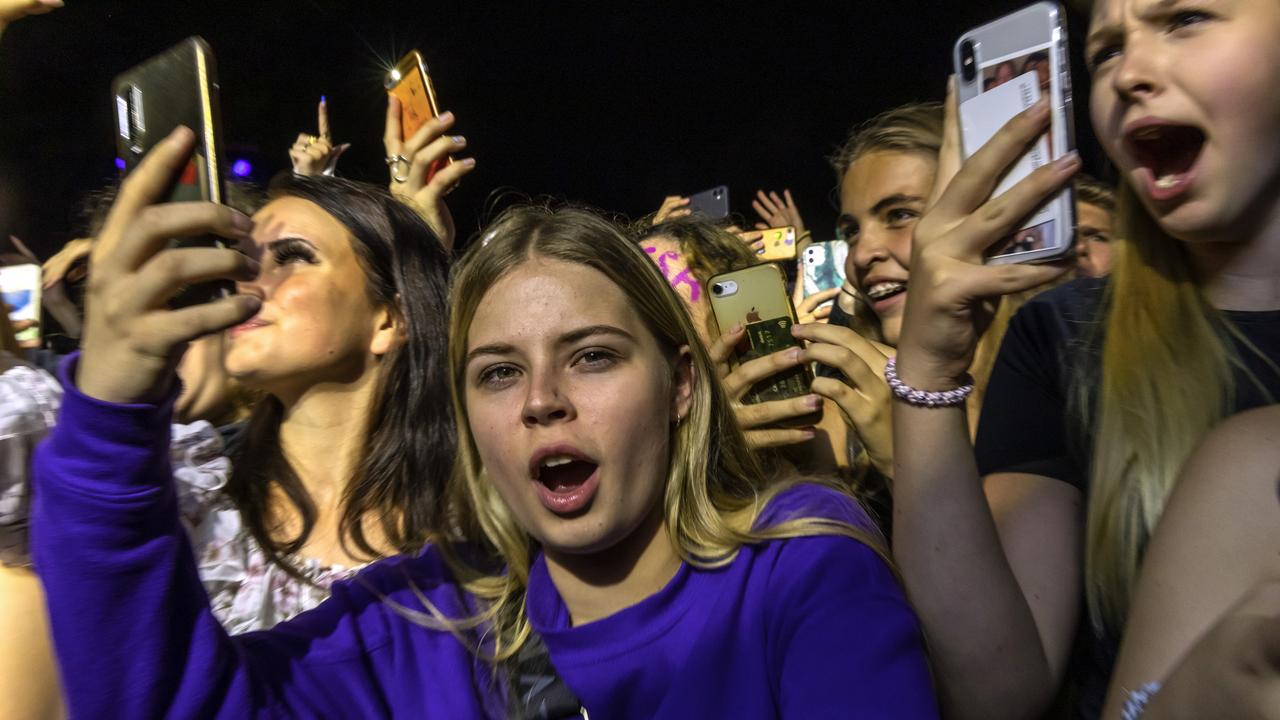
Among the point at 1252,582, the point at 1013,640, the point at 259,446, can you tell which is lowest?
the point at 1013,640

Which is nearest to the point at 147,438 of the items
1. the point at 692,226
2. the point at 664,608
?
the point at 664,608

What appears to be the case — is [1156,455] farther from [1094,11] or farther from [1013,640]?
[1094,11]

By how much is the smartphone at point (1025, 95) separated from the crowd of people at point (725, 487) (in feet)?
0.10

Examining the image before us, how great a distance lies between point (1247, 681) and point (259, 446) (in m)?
1.94

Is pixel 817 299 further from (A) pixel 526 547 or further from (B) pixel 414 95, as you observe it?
(A) pixel 526 547

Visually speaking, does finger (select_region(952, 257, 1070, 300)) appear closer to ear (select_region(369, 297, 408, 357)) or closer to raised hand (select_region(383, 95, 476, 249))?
ear (select_region(369, 297, 408, 357))

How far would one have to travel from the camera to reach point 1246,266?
122 centimetres

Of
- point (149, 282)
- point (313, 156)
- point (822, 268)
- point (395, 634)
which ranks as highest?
point (313, 156)

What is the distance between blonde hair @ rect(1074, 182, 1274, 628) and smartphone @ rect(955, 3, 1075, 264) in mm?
233

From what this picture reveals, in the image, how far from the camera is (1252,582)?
84 cm

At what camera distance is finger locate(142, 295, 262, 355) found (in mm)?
1063

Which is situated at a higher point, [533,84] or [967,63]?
[533,84]

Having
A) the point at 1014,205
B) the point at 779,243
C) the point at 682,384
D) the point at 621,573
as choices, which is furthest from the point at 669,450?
the point at 779,243

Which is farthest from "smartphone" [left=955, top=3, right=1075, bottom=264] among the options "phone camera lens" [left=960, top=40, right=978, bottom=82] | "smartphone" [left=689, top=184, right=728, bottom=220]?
"smartphone" [left=689, top=184, right=728, bottom=220]
